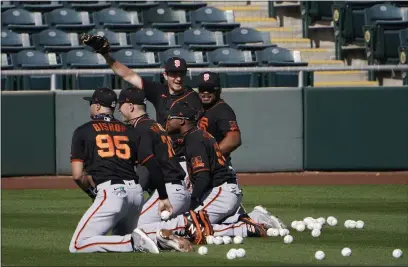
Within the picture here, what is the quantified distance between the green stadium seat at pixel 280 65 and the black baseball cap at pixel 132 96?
7.85 m

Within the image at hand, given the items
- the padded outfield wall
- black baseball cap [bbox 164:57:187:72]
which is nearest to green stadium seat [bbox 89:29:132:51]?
the padded outfield wall

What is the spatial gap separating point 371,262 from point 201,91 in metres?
3.31

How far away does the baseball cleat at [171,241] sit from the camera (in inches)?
384

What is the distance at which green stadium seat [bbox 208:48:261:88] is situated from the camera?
59.5 ft

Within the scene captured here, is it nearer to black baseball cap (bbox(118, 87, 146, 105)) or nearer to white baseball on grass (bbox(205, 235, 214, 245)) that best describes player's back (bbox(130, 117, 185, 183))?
black baseball cap (bbox(118, 87, 146, 105))

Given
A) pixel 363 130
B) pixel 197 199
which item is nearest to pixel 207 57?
pixel 363 130

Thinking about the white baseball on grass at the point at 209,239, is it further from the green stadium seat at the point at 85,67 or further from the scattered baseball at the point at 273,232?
the green stadium seat at the point at 85,67

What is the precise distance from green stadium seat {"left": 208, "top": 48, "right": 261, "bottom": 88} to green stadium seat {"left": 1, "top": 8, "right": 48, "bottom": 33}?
3191 mm

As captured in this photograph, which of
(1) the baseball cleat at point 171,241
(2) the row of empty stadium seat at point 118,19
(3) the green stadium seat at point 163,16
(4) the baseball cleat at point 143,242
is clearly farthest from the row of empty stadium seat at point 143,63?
(4) the baseball cleat at point 143,242

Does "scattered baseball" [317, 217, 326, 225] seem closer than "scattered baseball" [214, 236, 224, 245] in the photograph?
No

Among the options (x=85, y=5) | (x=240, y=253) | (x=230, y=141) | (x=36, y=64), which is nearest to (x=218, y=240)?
(x=240, y=253)

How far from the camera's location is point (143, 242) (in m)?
9.63

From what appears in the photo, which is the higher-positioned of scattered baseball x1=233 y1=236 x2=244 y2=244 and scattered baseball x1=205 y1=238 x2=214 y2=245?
scattered baseball x1=205 y1=238 x2=214 y2=245

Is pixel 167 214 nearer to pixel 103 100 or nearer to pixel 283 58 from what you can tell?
pixel 103 100
